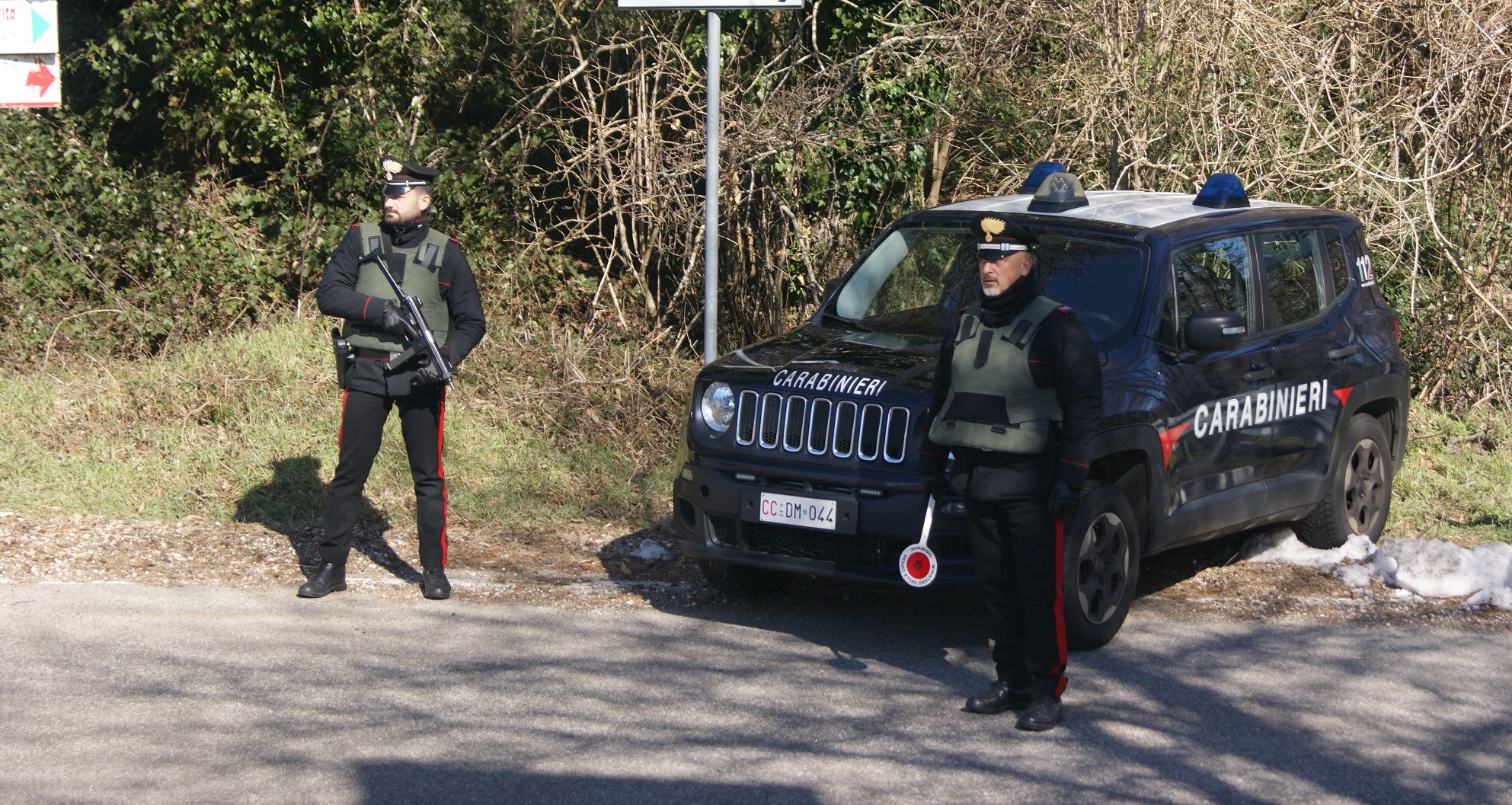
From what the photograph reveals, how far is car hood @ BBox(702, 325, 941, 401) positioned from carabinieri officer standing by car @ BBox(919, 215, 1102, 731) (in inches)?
28.6

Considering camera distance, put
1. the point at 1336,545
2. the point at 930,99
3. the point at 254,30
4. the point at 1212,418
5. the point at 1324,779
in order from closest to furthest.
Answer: the point at 1324,779 < the point at 1212,418 < the point at 1336,545 < the point at 930,99 < the point at 254,30

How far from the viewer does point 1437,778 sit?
5.00m

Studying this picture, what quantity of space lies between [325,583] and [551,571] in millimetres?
1167

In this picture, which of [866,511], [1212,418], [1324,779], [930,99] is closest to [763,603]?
[866,511]

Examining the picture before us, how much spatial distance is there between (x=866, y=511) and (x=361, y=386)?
241 centimetres

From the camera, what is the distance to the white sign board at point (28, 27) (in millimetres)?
10414

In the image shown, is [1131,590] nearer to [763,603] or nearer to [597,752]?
[763,603]

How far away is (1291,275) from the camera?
7.73 m

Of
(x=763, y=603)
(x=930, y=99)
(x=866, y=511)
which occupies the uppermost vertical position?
(x=930, y=99)

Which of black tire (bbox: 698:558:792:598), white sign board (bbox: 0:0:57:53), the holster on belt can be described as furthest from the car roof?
white sign board (bbox: 0:0:57:53)

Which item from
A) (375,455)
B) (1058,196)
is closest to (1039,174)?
(1058,196)

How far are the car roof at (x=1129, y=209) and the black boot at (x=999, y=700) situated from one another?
2.49 metres

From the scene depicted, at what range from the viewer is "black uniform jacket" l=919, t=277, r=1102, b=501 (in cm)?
537

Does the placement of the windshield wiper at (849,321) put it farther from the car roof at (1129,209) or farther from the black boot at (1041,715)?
the black boot at (1041,715)
